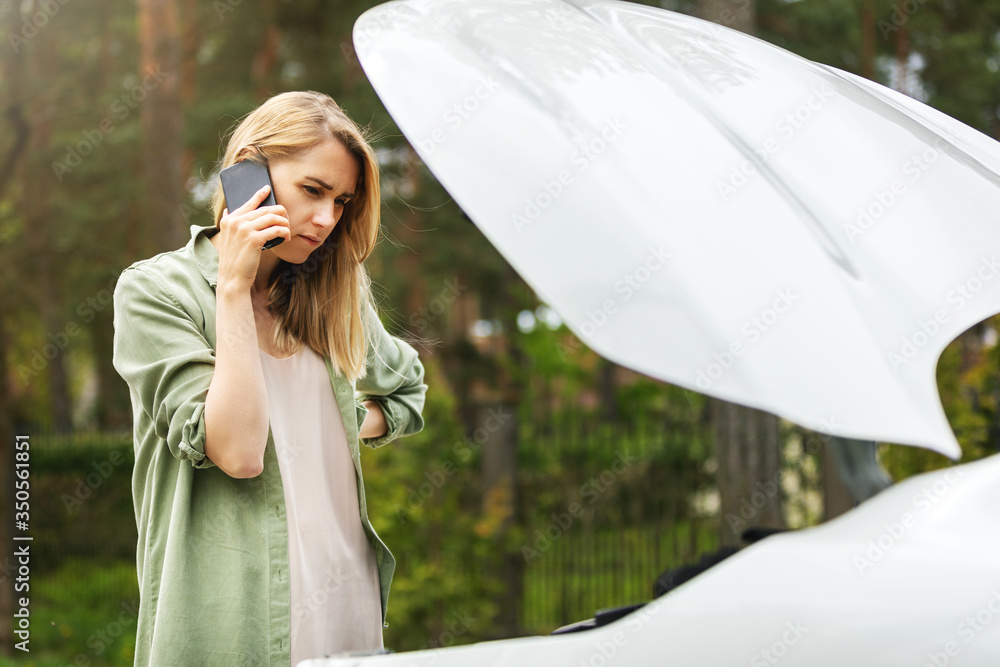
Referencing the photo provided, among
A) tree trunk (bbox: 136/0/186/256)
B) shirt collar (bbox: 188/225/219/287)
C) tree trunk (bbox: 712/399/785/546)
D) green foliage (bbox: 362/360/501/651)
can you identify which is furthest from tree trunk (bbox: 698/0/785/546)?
tree trunk (bbox: 136/0/186/256)

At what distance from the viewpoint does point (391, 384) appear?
214cm

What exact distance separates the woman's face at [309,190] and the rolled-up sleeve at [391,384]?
399 millimetres

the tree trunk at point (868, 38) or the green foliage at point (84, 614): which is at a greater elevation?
the tree trunk at point (868, 38)

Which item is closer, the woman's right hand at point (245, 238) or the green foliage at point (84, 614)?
the woman's right hand at point (245, 238)

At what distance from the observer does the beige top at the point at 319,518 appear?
1.68 m

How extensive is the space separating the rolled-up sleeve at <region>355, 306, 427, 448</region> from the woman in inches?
6.6

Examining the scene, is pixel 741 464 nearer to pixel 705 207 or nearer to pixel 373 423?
pixel 373 423

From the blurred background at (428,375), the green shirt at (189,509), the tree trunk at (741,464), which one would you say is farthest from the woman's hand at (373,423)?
the tree trunk at (741,464)

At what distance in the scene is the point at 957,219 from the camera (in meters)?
1.53

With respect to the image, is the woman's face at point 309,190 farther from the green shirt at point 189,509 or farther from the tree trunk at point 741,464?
the tree trunk at point 741,464

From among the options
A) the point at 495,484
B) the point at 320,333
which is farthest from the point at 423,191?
the point at 320,333

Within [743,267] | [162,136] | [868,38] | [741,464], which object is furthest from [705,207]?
[868,38]

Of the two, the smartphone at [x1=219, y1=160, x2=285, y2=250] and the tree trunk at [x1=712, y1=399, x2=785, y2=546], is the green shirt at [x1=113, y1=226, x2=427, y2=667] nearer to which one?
the smartphone at [x1=219, y1=160, x2=285, y2=250]

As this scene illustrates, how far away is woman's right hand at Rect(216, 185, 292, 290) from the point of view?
A: 153 cm
